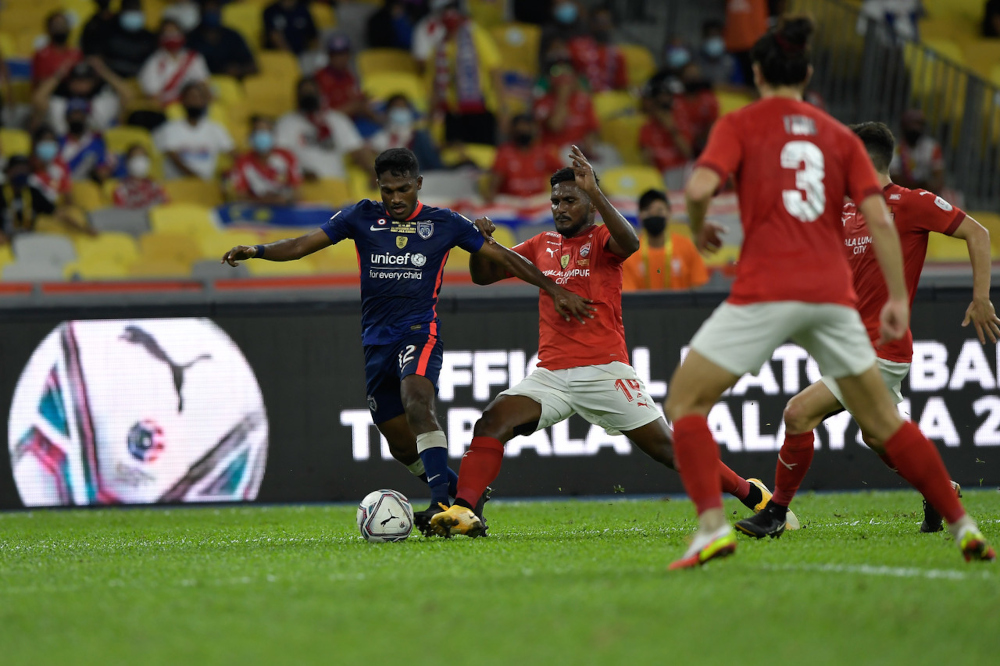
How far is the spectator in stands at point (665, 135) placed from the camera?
15164 mm

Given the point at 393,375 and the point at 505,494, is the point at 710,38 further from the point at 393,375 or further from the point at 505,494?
the point at 393,375

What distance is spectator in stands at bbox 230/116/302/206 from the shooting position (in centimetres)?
1393

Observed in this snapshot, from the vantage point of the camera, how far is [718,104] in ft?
51.0

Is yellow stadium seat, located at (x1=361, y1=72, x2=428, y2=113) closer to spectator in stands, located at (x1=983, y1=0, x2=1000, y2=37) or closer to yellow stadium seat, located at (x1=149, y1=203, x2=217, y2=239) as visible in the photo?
yellow stadium seat, located at (x1=149, y1=203, x2=217, y2=239)

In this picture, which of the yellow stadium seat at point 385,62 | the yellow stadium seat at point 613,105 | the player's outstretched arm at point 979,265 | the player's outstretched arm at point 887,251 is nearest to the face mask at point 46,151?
the yellow stadium seat at point 385,62

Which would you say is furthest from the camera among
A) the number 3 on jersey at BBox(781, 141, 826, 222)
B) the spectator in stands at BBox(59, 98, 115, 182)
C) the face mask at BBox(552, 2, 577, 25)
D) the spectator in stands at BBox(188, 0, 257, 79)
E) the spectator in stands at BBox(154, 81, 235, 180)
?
the face mask at BBox(552, 2, 577, 25)

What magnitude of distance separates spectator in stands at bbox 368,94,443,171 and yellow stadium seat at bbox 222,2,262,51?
8.17ft

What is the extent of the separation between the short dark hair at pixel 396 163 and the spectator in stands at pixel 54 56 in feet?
30.8

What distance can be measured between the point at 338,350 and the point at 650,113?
703 cm

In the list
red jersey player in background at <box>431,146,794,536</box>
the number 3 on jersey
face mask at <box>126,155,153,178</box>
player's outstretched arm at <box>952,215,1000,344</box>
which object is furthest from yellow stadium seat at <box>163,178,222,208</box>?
the number 3 on jersey

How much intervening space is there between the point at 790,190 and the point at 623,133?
11.4m

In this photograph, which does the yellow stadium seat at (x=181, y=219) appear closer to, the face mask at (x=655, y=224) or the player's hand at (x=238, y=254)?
the face mask at (x=655, y=224)

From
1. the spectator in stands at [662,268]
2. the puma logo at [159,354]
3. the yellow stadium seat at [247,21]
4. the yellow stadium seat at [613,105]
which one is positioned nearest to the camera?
the puma logo at [159,354]

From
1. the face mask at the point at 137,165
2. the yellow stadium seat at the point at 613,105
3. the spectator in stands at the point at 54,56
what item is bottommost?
the face mask at the point at 137,165
